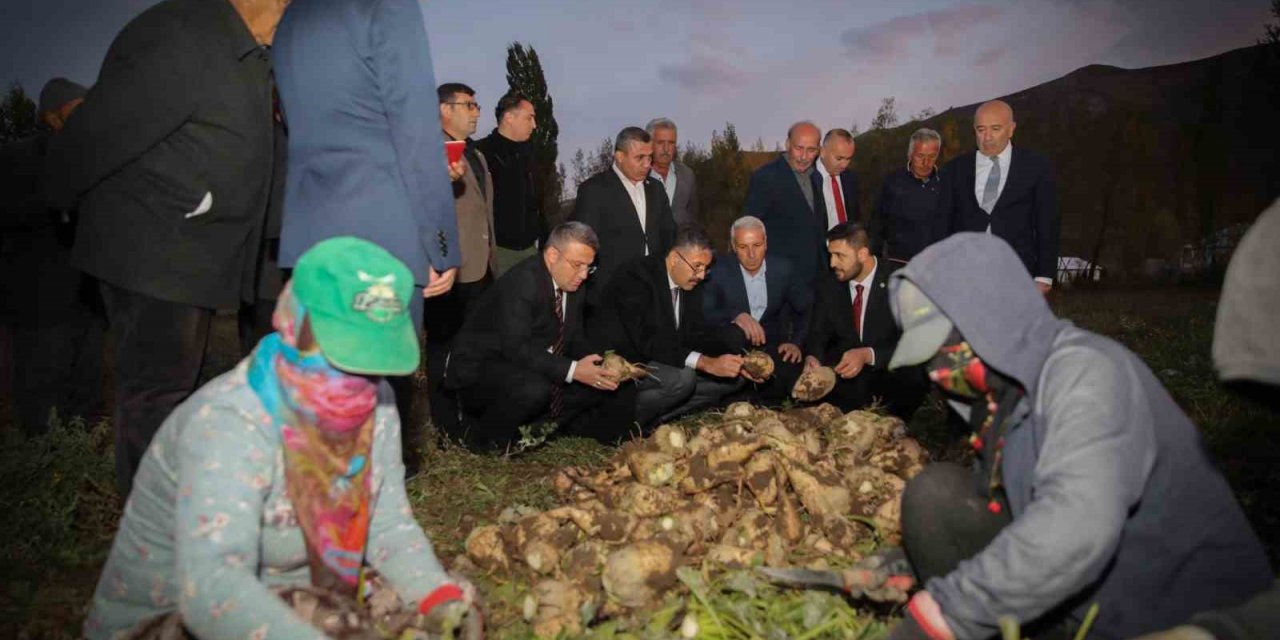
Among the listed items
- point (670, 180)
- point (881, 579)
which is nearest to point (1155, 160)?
point (670, 180)

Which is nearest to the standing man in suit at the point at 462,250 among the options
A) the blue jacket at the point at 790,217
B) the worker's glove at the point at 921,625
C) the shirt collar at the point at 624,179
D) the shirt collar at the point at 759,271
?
the shirt collar at the point at 624,179

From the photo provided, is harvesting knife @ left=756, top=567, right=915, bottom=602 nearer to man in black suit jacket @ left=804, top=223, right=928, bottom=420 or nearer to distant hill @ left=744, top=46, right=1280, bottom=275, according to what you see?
man in black suit jacket @ left=804, top=223, right=928, bottom=420

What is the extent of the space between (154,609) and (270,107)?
6.29ft

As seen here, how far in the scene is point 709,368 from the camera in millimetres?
5734

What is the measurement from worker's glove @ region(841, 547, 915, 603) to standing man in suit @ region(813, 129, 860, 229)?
4372mm

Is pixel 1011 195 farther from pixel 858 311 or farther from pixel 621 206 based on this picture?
pixel 621 206

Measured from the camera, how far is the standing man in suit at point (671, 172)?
7513mm

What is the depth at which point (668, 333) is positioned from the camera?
5.87 m

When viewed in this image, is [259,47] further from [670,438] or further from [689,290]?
[689,290]

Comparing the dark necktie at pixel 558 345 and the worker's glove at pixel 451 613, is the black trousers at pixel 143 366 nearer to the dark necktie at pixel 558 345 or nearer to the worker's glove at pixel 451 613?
the worker's glove at pixel 451 613

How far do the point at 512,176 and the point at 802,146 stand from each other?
2416mm

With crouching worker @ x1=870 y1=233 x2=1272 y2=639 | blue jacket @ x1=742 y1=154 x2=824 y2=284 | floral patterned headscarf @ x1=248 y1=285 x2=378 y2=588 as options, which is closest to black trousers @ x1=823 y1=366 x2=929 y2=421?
blue jacket @ x1=742 y1=154 x2=824 y2=284

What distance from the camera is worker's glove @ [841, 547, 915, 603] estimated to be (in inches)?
103

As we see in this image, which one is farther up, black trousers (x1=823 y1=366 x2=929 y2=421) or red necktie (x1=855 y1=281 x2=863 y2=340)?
red necktie (x1=855 y1=281 x2=863 y2=340)
